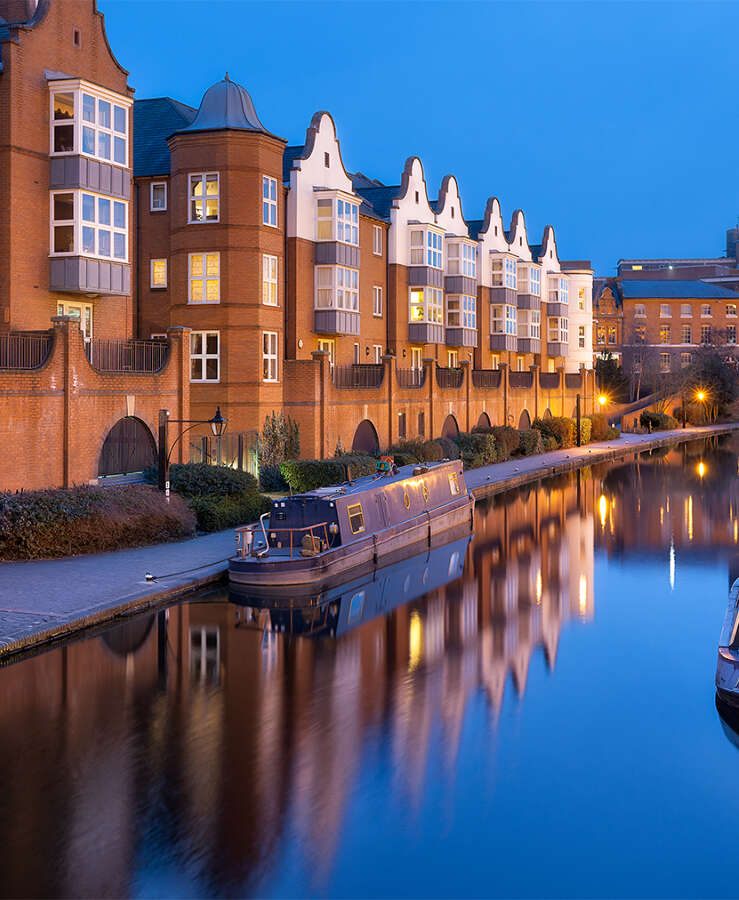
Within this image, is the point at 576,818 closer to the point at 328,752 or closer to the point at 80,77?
the point at 328,752

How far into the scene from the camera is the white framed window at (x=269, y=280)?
30.1m

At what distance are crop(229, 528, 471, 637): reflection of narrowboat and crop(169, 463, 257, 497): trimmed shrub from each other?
4.50m

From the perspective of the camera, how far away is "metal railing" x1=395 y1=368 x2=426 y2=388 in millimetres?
37938

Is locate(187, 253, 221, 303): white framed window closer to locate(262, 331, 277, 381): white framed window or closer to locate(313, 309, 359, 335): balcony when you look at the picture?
locate(262, 331, 277, 381): white framed window

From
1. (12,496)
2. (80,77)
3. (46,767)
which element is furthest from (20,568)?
(80,77)

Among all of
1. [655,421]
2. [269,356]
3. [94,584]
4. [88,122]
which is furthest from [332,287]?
[655,421]

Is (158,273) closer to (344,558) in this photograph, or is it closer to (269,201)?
(269,201)

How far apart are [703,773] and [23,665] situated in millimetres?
7977

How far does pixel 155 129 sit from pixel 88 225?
10.9m

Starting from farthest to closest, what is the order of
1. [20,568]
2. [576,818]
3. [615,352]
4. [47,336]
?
1. [615,352]
2. [47,336]
3. [20,568]
4. [576,818]

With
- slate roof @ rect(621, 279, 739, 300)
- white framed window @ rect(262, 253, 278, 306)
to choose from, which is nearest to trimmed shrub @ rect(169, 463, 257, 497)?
white framed window @ rect(262, 253, 278, 306)

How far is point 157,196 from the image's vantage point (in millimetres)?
32656

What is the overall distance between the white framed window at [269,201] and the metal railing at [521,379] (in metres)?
21.7

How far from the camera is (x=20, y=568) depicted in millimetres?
16891
